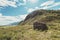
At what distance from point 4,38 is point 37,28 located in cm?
3012

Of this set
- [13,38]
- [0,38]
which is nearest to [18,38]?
[13,38]

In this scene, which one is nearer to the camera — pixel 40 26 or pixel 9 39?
pixel 9 39

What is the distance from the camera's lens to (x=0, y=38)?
4169 centimetres

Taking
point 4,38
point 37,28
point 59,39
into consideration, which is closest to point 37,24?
point 37,28

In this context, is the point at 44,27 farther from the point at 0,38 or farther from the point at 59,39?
the point at 0,38

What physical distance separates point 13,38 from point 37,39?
5.60 meters

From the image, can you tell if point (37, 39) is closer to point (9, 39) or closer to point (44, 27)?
point (9, 39)

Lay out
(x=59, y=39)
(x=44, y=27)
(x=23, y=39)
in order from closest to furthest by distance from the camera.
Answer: (x=23, y=39), (x=59, y=39), (x=44, y=27)

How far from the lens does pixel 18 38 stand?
40.9 m

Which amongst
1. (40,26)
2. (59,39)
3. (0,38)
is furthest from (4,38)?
(40,26)

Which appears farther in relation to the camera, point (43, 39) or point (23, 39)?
point (43, 39)

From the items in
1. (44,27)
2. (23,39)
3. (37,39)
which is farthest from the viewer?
(44,27)

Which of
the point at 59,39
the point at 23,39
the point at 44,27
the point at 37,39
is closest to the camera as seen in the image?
the point at 23,39

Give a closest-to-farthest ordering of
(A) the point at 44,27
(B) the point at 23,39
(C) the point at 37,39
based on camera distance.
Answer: (B) the point at 23,39 → (C) the point at 37,39 → (A) the point at 44,27
